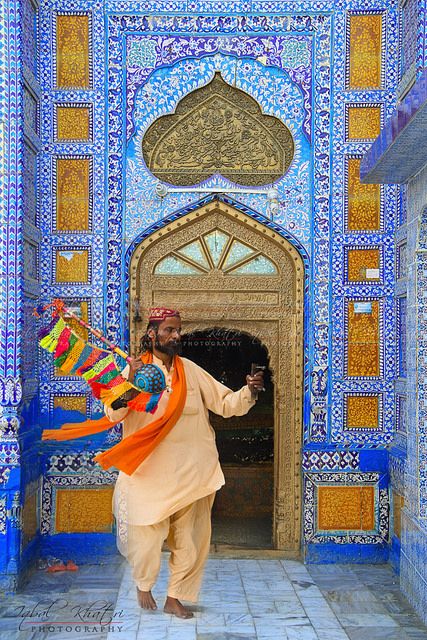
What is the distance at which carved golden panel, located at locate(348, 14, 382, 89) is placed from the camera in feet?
19.9

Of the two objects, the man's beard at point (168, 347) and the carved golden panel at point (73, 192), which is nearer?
the man's beard at point (168, 347)

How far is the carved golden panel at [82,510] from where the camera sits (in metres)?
5.97

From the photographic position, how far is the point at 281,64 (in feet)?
19.9

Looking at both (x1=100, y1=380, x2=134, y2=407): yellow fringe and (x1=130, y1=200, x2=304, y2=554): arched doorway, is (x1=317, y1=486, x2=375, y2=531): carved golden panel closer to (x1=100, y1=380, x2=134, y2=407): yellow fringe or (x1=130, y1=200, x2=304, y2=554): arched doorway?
(x1=130, y1=200, x2=304, y2=554): arched doorway

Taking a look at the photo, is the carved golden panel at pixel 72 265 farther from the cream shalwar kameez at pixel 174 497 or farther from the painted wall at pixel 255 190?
the cream shalwar kameez at pixel 174 497

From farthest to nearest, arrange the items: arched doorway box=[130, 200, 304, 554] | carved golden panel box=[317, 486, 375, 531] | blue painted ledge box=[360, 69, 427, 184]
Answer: arched doorway box=[130, 200, 304, 554] → carved golden panel box=[317, 486, 375, 531] → blue painted ledge box=[360, 69, 427, 184]

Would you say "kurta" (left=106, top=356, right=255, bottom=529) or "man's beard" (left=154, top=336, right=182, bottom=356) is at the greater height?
"man's beard" (left=154, top=336, right=182, bottom=356)

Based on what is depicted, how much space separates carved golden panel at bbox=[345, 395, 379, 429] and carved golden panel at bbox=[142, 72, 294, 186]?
192 centimetres

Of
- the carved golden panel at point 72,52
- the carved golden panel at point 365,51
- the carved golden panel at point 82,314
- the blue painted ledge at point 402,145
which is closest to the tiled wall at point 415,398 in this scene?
the blue painted ledge at point 402,145

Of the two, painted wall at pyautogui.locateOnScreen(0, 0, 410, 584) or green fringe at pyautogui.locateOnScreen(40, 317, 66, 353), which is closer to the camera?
green fringe at pyautogui.locateOnScreen(40, 317, 66, 353)

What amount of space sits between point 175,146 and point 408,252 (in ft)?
6.96

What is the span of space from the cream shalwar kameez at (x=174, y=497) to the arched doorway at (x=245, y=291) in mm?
1440

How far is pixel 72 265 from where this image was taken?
603 centimetres
